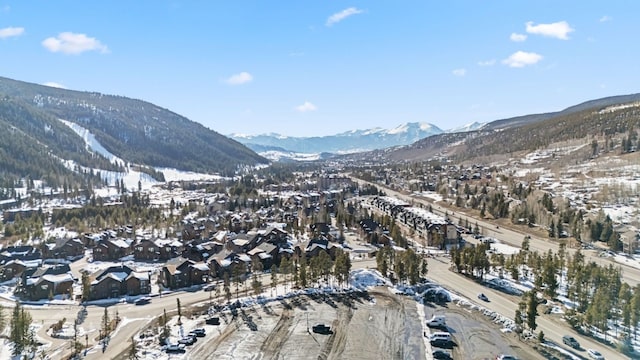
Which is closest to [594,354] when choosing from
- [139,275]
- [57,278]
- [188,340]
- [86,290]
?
[188,340]

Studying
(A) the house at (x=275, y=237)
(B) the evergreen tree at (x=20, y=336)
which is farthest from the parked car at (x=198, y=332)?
(A) the house at (x=275, y=237)

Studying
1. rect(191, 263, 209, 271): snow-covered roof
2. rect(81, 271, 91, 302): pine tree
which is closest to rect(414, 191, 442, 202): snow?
rect(191, 263, 209, 271): snow-covered roof

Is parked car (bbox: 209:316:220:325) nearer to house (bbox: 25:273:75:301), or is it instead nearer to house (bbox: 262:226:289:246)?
house (bbox: 25:273:75:301)

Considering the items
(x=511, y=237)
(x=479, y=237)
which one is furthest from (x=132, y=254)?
(x=511, y=237)

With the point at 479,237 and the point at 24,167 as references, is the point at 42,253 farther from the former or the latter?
the point at 24,167

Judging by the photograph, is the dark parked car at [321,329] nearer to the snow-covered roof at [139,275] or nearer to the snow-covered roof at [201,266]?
the snow-covered roof at [201,266]

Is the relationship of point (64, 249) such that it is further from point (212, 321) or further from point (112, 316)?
point (212, 321)
